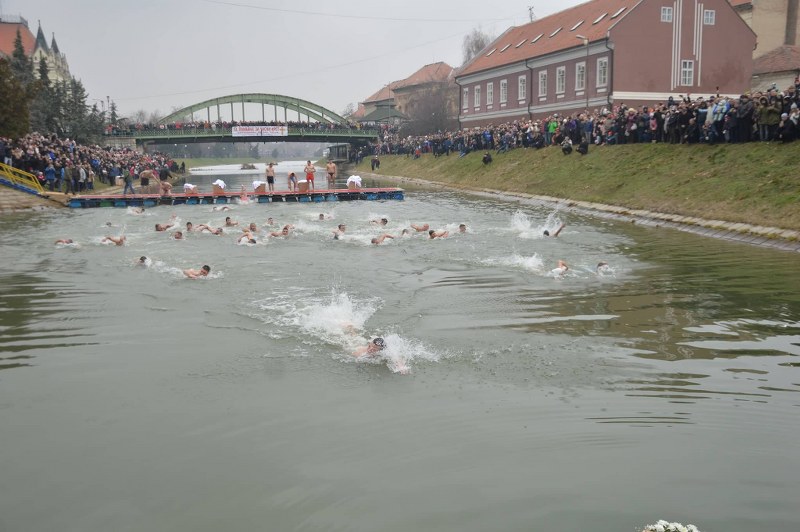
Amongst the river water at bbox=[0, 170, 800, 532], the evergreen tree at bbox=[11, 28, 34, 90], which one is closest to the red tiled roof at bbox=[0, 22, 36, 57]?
the evergreen tree at bbox=[11, 28, 34, 90]

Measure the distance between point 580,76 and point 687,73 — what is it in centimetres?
729

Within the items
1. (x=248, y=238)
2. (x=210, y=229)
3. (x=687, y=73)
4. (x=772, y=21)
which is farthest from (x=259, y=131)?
(x=248, y=238)

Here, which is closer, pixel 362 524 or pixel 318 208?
pixel 362 524

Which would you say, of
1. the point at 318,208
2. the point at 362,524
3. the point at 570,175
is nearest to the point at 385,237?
the point at 318,208

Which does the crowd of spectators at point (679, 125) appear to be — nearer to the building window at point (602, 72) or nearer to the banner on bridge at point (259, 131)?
the building window at point (602, 72)

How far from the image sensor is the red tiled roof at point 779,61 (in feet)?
169

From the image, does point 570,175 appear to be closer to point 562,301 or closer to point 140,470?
point 562,301

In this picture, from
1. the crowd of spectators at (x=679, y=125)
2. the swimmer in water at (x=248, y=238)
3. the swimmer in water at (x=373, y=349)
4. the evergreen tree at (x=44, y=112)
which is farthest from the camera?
the evergreen tree at (x=44, y=112)

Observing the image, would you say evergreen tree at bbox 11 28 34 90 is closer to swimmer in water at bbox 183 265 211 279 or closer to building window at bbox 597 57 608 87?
building window at bbox 597 57 608 87

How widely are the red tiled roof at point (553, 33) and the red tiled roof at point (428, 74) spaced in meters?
48.7

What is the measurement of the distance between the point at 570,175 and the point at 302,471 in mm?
29141

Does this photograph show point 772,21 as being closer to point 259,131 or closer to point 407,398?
point 259,131

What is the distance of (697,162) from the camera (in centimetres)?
2652

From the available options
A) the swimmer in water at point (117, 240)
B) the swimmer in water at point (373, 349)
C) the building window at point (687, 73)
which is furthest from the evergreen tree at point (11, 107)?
the building window at point (687, 73)
